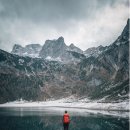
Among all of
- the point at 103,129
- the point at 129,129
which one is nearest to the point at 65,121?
the point at 129,129

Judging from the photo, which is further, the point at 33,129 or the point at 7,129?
the point at 33,129

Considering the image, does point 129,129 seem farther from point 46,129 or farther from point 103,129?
point 46,129

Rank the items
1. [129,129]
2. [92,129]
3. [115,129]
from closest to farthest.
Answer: [129,129] < [115,129] < [92,129]

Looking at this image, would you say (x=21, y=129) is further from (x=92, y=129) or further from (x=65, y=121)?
(x=65, y=121)

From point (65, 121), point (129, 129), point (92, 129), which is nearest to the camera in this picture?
point (65, 121)

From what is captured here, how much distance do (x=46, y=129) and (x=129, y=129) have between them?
2697 cm

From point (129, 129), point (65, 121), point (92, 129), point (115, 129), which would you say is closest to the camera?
point (65, 121)

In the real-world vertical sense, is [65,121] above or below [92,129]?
above

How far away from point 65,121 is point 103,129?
33767 mm

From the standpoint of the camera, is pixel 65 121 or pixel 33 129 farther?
pixel 33 129

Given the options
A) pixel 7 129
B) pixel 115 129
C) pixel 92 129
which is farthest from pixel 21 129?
pixel 115 129

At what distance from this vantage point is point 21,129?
246ft

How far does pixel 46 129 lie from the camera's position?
7888cm

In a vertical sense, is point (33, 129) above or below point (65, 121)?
below
